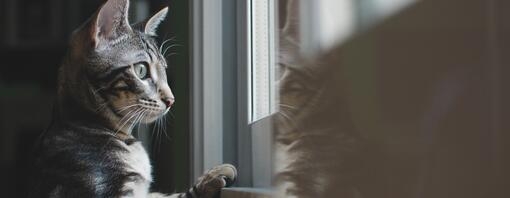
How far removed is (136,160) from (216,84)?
294 mm

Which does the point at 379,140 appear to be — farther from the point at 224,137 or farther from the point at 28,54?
the point at 28,54

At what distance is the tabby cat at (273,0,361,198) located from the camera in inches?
16.5

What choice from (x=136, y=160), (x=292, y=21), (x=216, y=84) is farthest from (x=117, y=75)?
(x=292, y=21)

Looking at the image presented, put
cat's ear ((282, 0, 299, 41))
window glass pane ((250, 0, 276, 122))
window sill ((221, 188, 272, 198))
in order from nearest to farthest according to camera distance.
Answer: cat's ear ((282, 0, 299, 41)) → window sill ((221, 188, 272, 198)) → window glass pane ((250, 0, 276, 122))

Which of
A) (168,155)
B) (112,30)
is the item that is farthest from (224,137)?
(112,30)

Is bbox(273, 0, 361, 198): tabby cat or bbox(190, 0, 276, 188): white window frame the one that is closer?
bbox(273, 0, 361, 198): tabby cat

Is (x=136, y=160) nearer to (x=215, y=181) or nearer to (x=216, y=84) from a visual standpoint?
(x=215, y=181)

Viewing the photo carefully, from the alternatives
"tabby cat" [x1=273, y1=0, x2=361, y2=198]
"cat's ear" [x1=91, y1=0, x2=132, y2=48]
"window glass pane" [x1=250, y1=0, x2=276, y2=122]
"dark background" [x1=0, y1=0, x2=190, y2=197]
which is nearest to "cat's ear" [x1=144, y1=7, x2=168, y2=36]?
"dark background" [x1=0, y1=0, x2=190, y2=197]

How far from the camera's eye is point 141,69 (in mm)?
1382

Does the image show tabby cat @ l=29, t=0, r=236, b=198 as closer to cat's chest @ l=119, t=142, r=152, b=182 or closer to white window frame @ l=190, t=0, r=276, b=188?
cat's chest @ l=119, t=142, r=152, b=182

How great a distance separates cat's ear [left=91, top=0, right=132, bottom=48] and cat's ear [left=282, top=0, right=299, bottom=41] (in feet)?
2.57

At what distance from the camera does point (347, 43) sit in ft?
1.36

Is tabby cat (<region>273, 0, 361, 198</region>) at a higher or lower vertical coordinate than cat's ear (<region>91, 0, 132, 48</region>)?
lower

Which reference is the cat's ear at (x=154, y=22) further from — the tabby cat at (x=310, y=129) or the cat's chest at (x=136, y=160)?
the tabby cat at (x=310, y=129)
